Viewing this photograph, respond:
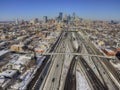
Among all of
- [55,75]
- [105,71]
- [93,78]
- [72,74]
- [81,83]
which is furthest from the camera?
[105,71]

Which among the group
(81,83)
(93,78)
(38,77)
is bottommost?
(93,78)

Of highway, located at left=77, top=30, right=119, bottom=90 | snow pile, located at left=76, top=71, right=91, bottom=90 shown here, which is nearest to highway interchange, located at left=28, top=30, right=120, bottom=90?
highway, located at left=77, top=30, right=119, bottom=90

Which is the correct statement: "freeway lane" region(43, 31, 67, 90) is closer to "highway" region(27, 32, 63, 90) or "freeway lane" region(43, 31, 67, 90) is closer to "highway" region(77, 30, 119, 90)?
"highway" region(27, 32, 63, 90)

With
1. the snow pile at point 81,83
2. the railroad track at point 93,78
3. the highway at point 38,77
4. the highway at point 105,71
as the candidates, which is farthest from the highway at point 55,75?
the highway at point 105,71

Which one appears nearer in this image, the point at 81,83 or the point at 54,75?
A: the point at 81,83

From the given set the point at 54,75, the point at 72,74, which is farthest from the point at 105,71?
the point at 54,75

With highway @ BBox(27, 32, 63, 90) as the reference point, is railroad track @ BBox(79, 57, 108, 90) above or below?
below

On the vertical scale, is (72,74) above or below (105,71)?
above

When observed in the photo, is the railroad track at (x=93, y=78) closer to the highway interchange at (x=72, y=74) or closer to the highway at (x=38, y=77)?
the highway interchange at (x=72, y=74)

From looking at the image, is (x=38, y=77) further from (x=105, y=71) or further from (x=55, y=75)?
(x=105, y=71)

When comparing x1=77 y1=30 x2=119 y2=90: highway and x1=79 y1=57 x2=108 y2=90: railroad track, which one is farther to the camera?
x1=77 y1=30 x2=119 y2=90: highway

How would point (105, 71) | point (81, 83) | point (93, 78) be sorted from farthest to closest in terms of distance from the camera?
point (105, 71) → point (93, 78) → point (81, 83)

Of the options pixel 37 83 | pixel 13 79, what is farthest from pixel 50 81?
pixel 13 79
